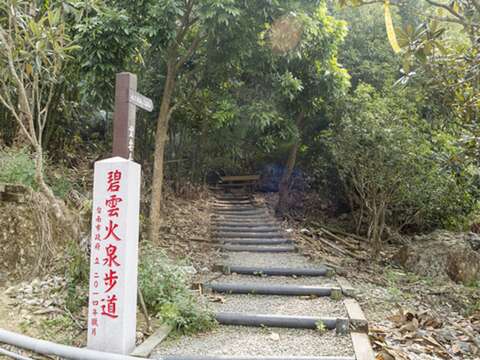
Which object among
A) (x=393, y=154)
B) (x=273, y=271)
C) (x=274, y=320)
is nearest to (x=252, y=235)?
(x=273, y=271)

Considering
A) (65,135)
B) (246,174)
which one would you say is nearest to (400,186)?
(65,135)

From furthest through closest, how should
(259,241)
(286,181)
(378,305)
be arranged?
(286,181)
(259,241)
(378,305)

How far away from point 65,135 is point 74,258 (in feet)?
15.0

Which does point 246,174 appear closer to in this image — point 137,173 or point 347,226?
point 347,226

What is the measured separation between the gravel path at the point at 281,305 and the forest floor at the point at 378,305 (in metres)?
0.40

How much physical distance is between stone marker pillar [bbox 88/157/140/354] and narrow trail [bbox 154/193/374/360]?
0.41m

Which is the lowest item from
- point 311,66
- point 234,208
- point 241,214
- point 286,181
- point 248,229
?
point 248,229

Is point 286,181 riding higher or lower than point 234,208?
higher

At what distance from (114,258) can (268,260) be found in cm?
365

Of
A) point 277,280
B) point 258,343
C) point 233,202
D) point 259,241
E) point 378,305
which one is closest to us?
point 258,343

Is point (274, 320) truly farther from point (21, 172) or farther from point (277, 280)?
point (21, 172)

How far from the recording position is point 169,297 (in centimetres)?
376

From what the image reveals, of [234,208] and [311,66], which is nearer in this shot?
[311,66]

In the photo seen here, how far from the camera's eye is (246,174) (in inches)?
528
